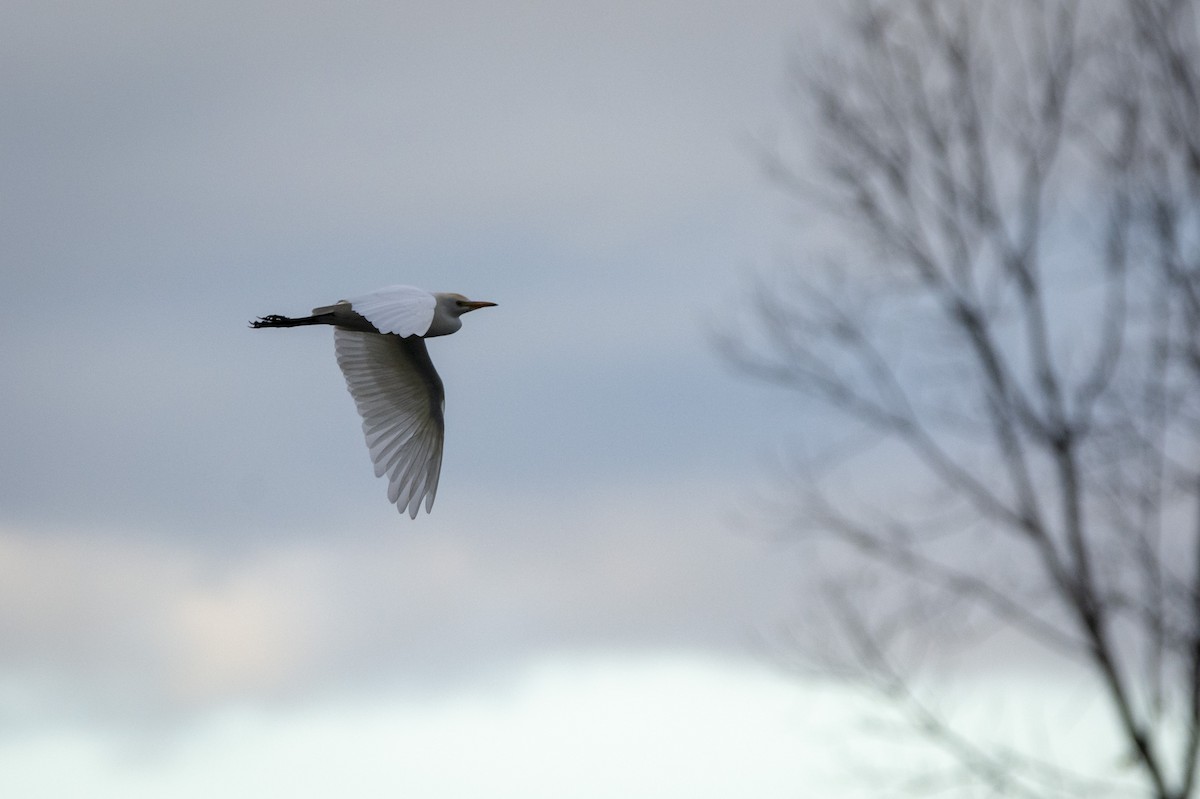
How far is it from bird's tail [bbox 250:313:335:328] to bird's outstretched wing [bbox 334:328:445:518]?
1.50ft

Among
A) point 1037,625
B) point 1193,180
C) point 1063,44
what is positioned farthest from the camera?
point 1063,44

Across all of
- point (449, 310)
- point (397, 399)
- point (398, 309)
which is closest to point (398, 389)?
point (397, 399)

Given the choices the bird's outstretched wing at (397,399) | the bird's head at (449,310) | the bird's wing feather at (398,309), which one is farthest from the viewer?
the bird's outstretched wing at (397,399)

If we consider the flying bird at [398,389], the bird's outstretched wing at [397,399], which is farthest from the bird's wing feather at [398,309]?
the bird's outstretched wing at [397,399]

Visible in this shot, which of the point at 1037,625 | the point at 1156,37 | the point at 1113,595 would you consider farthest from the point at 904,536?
the point at 1156,37

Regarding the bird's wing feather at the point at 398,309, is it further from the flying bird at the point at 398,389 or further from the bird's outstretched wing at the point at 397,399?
the bird's outstretched wing at the point at 397,399

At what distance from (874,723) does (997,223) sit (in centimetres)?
343

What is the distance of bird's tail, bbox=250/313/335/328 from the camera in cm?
929

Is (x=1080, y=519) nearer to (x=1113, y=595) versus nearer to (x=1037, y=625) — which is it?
(x=1037, y=625)

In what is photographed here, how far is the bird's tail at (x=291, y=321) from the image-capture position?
929 centimetres

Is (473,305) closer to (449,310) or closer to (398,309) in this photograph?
(449,310)

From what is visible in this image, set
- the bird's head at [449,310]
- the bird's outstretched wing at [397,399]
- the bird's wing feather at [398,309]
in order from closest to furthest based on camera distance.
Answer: the bird's wing feather at [398,309], the bird's head at [449,310], the bird's outstretched wing at [397,399]

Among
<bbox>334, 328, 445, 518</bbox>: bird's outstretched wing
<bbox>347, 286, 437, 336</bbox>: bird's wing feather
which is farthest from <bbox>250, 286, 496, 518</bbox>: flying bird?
<bbox>347, 286, 437, 336</bbox>: bird's wing feather

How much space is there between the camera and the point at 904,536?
1128 centimetres
